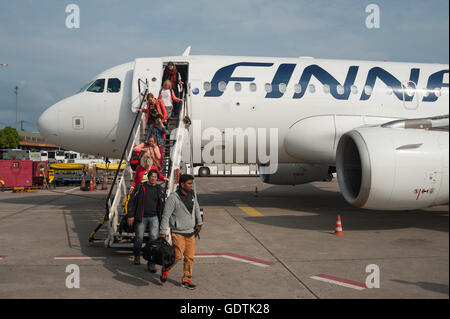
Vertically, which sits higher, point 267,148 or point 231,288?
point 267,148

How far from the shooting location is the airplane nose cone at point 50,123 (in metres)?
11.3

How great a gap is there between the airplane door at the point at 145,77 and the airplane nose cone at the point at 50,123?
2601 millimetres

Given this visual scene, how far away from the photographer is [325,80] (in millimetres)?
11719

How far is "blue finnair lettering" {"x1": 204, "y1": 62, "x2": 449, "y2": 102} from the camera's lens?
11406mm

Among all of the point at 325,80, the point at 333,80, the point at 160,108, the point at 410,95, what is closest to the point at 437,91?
the point at 410,95

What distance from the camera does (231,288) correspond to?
16.9 feet

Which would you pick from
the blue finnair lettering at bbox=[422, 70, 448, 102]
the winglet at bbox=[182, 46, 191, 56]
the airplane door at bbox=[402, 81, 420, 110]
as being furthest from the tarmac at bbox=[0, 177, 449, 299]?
the winglet at bbox=[182, 46, 191, 56]

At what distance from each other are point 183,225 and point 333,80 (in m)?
8.59

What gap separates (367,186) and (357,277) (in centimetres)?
309

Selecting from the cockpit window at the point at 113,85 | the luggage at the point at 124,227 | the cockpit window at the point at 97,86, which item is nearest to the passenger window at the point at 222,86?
the cockpit window at the point at 113,85

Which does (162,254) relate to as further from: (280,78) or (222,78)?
(280,78)
